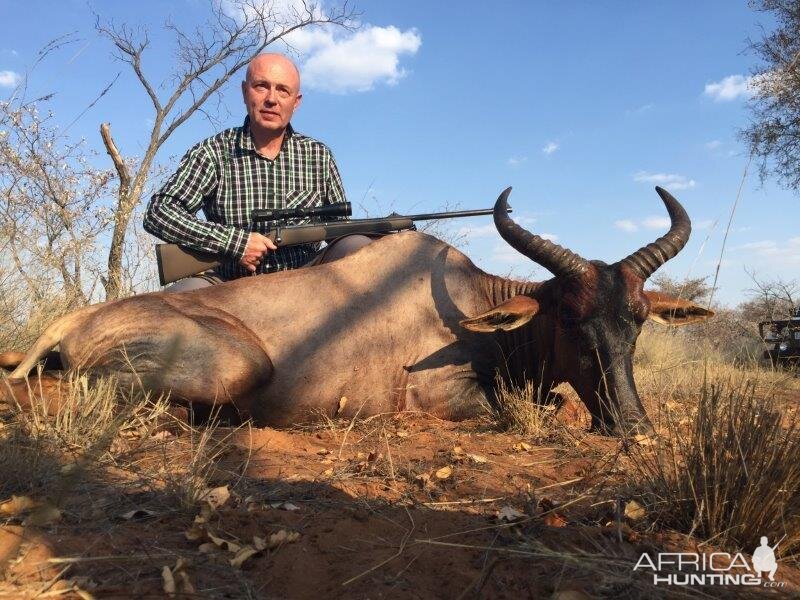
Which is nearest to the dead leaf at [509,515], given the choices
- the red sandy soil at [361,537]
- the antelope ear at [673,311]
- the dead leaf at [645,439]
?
the red sandy soil at [361,537]

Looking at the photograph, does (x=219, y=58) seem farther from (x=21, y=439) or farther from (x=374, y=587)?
(x=374, y=587)

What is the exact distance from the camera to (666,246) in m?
4.33

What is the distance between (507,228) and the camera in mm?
4488

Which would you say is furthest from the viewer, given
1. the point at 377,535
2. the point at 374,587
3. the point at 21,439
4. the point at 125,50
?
the point at 125,50

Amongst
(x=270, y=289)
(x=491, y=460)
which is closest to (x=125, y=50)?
(x=270, y=289)

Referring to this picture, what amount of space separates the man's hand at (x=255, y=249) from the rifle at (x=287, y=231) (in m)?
0.15

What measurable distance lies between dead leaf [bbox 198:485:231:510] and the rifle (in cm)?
296

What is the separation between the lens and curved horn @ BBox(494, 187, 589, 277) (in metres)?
4.21

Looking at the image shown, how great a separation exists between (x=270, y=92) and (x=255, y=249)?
1.66m

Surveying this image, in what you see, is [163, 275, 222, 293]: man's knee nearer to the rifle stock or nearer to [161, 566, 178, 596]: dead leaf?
the rifle stock

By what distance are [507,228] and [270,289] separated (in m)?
1.70

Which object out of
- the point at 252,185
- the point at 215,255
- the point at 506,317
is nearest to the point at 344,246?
the point at 215,255

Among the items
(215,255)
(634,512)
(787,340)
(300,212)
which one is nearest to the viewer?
(634,512)

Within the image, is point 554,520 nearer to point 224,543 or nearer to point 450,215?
point 224,543
